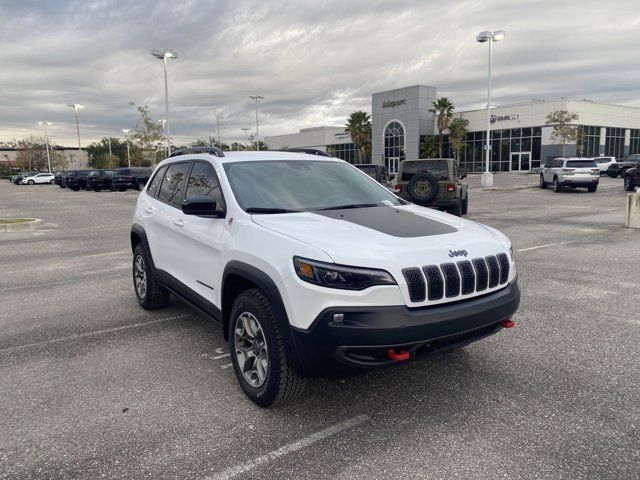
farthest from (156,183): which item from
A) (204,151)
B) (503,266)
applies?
(503,266)

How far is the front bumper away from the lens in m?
2.85

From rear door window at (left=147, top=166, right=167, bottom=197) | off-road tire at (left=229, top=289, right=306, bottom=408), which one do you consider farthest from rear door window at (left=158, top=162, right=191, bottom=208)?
off-road tire at (left=229, top=289, right=306, bottom=408)

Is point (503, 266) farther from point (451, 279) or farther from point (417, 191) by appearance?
point (417, 191)

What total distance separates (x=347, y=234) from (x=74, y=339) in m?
3.30

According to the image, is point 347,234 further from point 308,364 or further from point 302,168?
point 302,168

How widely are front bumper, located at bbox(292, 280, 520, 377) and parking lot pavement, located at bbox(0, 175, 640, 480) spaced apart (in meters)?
0.54

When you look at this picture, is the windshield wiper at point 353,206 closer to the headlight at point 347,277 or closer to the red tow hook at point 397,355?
the headlight at point 347,277

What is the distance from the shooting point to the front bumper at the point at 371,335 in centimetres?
285

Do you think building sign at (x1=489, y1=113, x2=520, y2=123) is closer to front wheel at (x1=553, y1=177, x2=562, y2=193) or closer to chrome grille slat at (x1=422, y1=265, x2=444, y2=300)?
front wheel at (x1=553, y1=177, x2=562, y2=193)

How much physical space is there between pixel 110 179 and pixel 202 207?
3712cm

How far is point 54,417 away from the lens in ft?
11.1

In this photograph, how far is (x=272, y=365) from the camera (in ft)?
10.4

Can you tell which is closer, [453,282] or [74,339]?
[453,282]

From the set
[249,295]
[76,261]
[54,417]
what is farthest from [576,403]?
[76,261]
